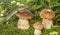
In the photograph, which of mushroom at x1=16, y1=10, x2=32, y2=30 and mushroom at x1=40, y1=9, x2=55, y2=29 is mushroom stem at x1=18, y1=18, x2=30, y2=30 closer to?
mushroom at x1=16, y1=10, x2=32, y2=30

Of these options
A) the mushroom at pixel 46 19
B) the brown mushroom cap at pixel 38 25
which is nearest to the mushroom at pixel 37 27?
the brown mushroom cap at pixel 38 25

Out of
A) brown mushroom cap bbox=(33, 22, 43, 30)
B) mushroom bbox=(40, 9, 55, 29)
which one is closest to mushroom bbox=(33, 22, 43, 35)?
brown mushroom cap bbox=(33, 22, 43, 30)

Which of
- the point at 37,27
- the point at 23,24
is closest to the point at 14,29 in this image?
the point at 23,24

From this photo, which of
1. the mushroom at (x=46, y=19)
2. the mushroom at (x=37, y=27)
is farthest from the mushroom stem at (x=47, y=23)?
the mushroom at (x=37, y=27)

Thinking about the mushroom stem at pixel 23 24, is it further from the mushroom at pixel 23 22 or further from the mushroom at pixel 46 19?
the mushroom at pixel 46 19

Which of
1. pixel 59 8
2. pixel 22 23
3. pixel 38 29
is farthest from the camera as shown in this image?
pixel 59 8

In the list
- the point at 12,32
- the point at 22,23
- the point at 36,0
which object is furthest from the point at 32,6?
the point at 12,32

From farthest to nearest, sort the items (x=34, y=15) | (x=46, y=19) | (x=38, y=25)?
(x=34, y=15) < (x=46, y=19) < (x=38, y=25)

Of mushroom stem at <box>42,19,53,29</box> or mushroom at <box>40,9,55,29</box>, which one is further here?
mushroom stem at <box>42,19,53,29</box>

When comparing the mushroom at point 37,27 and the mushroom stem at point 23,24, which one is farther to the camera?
the mushroom stem at point 23,24

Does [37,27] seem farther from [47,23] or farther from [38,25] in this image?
[47,23]

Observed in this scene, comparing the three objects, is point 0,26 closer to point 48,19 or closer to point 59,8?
point 48,19
